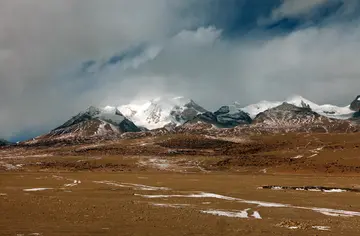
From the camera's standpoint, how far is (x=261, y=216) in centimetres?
5025

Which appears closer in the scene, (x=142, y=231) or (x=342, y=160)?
(x=142, y=231)

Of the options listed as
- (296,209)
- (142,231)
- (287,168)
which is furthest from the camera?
(287,168)

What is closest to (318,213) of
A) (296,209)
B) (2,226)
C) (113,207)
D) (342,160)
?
(296,209)

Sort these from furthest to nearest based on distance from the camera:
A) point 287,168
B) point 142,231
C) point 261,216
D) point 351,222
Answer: point 287,168 < point 261,216 < point 351,222 < point 142,231

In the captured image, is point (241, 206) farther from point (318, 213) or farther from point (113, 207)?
point (113, 207)

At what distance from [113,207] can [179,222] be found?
16433mm

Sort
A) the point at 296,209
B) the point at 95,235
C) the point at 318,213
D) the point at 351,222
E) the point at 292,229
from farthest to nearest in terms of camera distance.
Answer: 1. the point at 296,209
2. the point at 318,213
3. the point at 351,222
4. the point at 292,229
5. the point at 95,235

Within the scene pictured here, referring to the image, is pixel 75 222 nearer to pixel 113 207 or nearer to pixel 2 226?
pixel 2 226

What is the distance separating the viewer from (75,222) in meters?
40.2

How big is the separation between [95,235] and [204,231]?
10.4 metres

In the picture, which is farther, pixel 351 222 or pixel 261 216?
pixel 261 216

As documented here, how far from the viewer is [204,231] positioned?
36.9m

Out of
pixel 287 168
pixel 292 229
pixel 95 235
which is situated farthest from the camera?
pixel 287 168

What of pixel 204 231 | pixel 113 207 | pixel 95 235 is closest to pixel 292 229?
pixel 204 231
